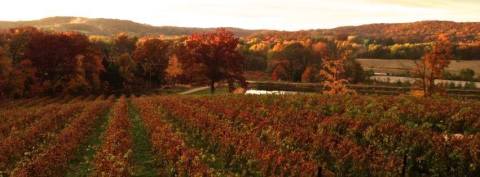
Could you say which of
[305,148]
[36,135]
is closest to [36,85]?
[36,135]

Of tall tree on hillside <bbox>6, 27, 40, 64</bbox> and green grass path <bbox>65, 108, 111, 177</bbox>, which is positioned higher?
tall tree on hillside <bbox>6, 27, 40, 64</bbox>

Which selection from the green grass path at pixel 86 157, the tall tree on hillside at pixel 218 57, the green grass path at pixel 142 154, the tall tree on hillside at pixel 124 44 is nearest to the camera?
the green grass path at pixel 86 157

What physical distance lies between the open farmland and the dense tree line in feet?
169

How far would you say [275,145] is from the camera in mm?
18109

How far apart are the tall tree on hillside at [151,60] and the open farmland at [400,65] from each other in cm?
4824

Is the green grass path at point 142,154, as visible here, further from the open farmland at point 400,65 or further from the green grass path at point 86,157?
the open farmland at point 400,65

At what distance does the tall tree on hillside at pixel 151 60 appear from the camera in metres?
88.0

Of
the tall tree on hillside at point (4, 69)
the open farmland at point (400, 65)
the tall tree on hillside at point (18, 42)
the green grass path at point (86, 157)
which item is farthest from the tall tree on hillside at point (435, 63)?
the tall tree on hillside at point (18, 42)

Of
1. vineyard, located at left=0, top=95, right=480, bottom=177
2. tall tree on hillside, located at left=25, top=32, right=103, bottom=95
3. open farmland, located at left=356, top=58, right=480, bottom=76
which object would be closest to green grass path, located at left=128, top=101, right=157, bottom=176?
vineyard, located at left=0, top=95, right=480, bottom=177

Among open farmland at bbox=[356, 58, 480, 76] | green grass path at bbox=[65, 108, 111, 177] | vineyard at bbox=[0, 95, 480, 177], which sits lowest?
open farmland at bbox=[356, 58, 480, 76]

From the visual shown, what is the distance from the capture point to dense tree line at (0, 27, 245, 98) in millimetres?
59781

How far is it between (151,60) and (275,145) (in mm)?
75098

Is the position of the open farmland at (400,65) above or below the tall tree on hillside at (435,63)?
below

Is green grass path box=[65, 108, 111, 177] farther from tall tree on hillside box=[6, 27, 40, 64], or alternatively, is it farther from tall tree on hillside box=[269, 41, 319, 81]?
tall tree on hillside box=[269, 41, 319, 81]
